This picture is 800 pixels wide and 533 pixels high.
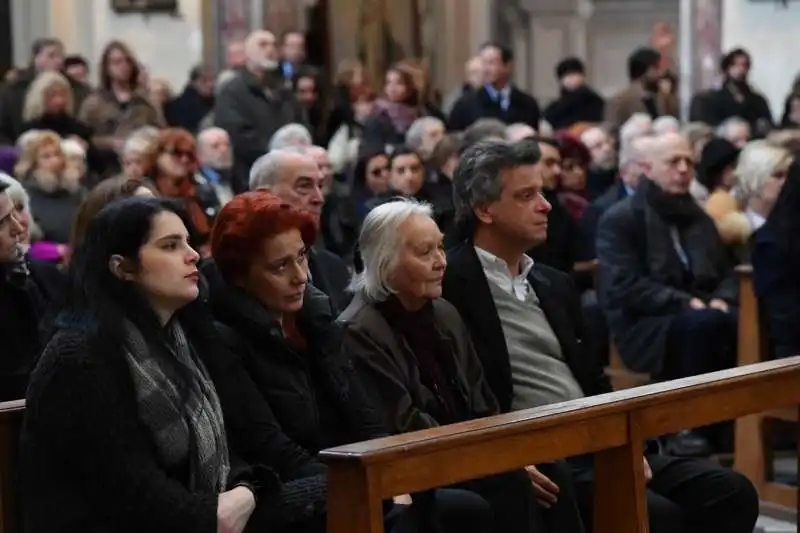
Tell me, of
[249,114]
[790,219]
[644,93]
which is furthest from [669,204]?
[644,93]

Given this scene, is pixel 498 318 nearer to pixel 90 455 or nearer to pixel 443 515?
pixel 443 515

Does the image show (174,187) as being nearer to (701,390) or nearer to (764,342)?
(764,342)

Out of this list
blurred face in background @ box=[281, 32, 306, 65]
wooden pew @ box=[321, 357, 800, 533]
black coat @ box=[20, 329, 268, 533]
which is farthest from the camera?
blurred face in background @ box=[281, 32, 306, 65]

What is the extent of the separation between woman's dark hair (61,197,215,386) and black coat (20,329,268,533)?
4cm

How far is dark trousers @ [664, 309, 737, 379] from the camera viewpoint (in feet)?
22.1

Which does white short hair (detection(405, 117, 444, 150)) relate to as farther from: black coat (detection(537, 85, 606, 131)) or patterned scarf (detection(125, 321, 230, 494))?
patterned scarf (detection(125, 321, 230, 494))

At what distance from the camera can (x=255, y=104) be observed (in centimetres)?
1023

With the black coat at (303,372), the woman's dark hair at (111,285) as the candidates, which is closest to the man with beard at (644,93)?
the black coat at (303,372)

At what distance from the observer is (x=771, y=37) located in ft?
44.3

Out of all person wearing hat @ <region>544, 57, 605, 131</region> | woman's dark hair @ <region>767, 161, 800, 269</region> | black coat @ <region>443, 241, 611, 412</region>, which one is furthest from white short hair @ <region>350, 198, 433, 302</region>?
person wearing hat @ <region>544, 57, 605, 131</region>

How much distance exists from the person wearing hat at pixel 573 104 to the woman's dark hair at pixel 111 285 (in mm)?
9451

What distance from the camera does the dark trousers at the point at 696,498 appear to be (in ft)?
15.3

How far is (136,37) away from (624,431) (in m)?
11.7

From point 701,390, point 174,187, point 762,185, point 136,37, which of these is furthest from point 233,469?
point 136,37
